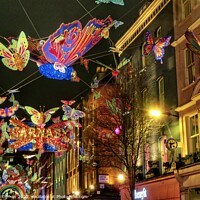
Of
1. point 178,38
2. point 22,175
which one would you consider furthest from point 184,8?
point 22,175

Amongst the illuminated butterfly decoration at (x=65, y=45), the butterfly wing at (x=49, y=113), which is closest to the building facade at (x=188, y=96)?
the illuminated butterfly decoration at (x=65, y=45)

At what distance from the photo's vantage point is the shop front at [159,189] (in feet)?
75.4

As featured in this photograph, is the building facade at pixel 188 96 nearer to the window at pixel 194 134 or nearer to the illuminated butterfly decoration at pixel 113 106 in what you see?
the window at pixel 194 134

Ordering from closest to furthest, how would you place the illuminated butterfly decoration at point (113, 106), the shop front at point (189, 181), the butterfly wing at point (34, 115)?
1. the shop front at point (189, 181)
2. the illuminated butterfly decoration at point (113, 106)
3. the butterfly wing at point (34, 115)

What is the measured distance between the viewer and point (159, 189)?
24750mm

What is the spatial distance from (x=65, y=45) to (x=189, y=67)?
29.8 feet

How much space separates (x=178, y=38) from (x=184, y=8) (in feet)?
5.84

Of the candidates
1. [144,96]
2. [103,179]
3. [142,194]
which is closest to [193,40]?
[144,96]

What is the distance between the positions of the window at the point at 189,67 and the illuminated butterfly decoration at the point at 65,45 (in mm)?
7887

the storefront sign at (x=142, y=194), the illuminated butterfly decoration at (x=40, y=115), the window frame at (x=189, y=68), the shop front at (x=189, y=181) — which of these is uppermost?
the window frame at (x=189, y=68)

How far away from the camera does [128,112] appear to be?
26.9m

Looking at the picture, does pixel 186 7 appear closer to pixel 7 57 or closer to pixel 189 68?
pixel 189 68

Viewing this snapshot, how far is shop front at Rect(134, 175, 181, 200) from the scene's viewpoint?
22984mm

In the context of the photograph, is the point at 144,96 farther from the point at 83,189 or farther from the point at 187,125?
the point at 83,189
